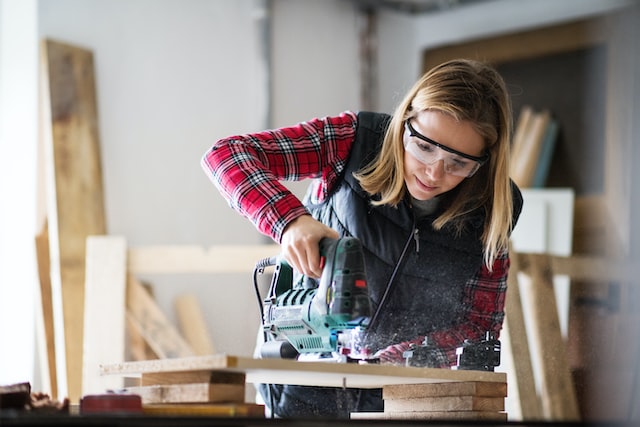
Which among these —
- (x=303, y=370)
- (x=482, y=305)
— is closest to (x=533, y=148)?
(x=482, y=305)

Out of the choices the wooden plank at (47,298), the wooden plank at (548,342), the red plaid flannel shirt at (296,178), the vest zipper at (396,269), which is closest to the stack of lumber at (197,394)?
the red plaid flannel shirt at (296,178)

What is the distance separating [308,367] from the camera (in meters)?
1.57

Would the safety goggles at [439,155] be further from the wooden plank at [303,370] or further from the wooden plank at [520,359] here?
the wooden plank at [520,359]

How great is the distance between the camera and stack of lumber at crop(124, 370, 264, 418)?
4.81 feet

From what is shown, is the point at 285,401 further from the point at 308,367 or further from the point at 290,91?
the point at 290,91

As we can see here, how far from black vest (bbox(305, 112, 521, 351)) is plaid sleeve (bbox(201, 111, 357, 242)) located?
0.13 feet

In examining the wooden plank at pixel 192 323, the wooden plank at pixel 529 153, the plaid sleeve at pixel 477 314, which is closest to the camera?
the plaid sleeve at pixel 477 314

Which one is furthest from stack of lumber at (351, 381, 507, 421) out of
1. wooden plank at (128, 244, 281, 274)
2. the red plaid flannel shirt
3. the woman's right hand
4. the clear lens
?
wooden plank at (128, 244, 281, 274)

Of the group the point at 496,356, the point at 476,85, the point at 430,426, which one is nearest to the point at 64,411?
the point at 430,426

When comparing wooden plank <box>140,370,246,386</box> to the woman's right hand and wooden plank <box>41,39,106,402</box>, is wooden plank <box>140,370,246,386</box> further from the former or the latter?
wooden plank <box>41,39,106,402</box>

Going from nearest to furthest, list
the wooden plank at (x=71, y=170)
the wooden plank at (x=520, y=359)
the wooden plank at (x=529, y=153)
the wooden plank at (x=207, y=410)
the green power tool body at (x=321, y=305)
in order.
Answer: the wooden plank at (x=207, y=410) → the green power tool body at (x=321, y=305) → the wooden plank at (x=520, y=359) → the wooden plank at (x=71, y=170) → the wooden plank at (x=529, y=153)

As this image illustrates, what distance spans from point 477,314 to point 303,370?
751 mm

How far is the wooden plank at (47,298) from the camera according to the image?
12.2ft

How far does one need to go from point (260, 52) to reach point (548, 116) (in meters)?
1.51
